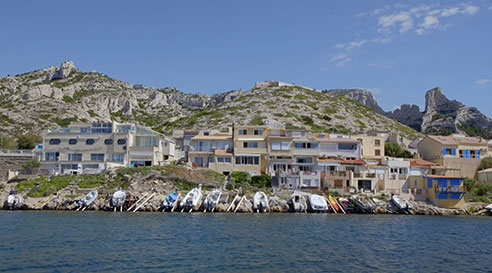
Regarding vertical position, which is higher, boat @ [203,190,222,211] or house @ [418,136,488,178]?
house @ [418,136,488,178]

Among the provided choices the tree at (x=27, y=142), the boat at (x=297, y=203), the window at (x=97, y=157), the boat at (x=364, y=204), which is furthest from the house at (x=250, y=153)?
the tree at (x=27, y=142)

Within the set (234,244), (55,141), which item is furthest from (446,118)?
(234,244)

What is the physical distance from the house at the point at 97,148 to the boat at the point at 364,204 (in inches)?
1322

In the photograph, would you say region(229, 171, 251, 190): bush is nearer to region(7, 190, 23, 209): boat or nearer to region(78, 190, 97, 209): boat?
region(78, 190, 97, 209): boat

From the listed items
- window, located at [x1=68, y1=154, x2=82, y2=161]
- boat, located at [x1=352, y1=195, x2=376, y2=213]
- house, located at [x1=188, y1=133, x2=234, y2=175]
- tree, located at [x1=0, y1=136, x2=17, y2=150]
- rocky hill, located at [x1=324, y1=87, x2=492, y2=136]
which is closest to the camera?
boat, located at [x1=352, y1=195, x2=376, y2=213]

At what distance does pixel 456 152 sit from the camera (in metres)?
86.1

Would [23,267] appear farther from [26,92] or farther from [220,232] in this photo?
[26,92]

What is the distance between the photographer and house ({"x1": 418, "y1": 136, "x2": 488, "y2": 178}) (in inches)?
3211

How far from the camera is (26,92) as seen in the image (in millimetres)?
163125

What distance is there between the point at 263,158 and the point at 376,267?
4900 centimetres

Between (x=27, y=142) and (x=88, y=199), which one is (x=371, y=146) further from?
(x=27, y=142)

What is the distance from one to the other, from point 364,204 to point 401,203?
18.0ft

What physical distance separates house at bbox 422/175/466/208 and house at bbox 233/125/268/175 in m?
25.7

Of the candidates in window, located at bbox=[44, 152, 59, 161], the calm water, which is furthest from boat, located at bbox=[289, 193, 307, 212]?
window, located at bbox=[44, 152, 59, 161]
